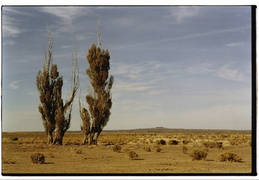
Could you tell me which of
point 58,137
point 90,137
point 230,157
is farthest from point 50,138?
point 230,157

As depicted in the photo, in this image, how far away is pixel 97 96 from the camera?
20953 mm

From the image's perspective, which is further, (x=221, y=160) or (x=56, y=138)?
(x=56, y=138)

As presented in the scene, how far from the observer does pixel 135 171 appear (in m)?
11.1

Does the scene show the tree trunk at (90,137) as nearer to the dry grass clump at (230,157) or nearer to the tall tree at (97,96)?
the tall tree at (97,96)

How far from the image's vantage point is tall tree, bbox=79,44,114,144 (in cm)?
2067

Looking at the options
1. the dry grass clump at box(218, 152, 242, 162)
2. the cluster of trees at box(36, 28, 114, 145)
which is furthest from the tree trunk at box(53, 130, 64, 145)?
the dry grass clump at box(218, 152, 242, 162)

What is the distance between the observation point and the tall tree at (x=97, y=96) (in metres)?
20.7

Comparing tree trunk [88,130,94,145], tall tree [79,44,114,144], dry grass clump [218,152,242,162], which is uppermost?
tall tree [79,44,114,144]

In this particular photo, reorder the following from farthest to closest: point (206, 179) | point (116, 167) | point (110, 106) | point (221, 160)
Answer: point (110, 106), point (221, 160), point (116, 167), point (206, 179)

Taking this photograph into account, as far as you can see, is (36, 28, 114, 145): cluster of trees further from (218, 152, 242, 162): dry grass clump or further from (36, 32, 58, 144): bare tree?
(218, 152, 242, 162): dry grass clump
